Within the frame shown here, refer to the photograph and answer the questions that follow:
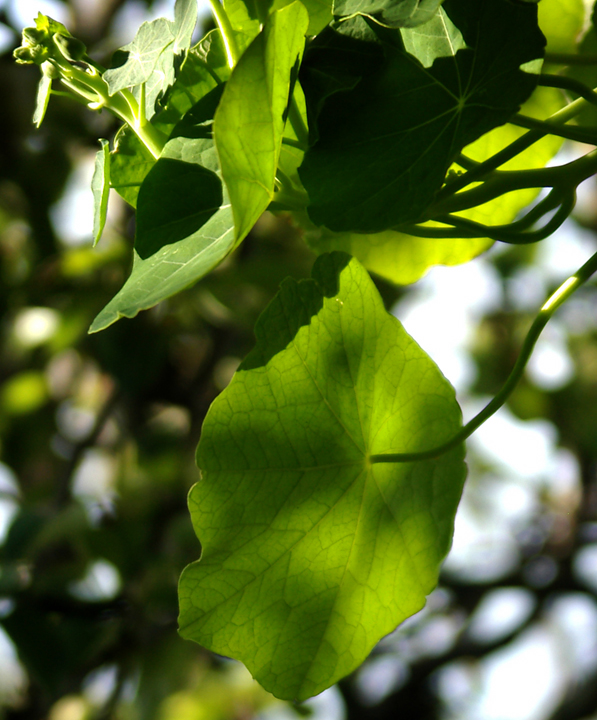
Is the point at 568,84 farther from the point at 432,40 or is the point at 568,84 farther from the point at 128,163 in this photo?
the point at 128,163

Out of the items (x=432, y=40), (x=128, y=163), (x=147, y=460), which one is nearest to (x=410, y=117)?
(x=432, y=40)

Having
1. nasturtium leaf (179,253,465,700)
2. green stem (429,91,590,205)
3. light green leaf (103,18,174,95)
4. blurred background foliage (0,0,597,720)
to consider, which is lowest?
blurred background foliage (0,0,597,720)

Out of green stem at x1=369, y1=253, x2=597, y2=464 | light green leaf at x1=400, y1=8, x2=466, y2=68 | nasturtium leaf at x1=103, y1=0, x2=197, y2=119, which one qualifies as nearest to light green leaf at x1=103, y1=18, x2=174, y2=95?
nasturtium leaf at x1=103, y1=0, x2=197, y2=119

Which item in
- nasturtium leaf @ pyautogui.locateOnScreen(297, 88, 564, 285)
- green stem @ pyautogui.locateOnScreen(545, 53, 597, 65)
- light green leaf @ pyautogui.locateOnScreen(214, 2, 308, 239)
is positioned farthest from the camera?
nasturtium leaf @ pyautogui.locateOnScreen(297, 88, 564, 285)

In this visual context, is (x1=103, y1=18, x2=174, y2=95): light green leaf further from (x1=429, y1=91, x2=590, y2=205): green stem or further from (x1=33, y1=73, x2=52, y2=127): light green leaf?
(x1=429, y1=91, x2=590, y2=205): green stem

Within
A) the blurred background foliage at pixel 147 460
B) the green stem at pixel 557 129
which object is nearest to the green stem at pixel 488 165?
the green stem at pixel 557 129

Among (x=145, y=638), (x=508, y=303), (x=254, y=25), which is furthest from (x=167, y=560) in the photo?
(x=508, y=303)
